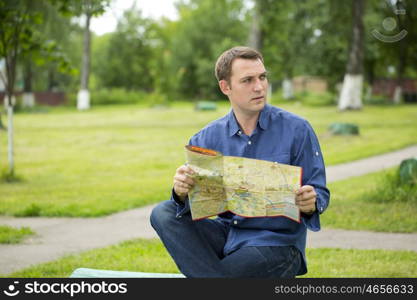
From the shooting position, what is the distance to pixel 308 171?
149 inches

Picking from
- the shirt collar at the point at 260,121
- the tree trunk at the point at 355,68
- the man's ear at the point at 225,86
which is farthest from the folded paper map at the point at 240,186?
the tree trunk at the point at 355,68

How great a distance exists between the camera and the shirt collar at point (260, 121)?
12.8ft

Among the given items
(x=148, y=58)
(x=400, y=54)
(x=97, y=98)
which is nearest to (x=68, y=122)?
(x=400, y=54)

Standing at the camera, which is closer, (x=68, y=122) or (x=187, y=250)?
(x=187, y=250)

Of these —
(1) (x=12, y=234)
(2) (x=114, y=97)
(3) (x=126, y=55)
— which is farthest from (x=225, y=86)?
(3) (x=126, y=55)

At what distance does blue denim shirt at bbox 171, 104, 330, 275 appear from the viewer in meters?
3.76

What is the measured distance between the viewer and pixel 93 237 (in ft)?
23.7

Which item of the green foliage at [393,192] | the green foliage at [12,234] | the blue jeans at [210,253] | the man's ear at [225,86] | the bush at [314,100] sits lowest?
the bush at [314,100]

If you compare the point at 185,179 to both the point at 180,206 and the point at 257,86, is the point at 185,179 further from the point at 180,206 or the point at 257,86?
the point at 257,86

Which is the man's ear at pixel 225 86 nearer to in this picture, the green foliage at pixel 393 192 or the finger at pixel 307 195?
the finger at pixel 307 195

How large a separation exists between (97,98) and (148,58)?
49.1ft

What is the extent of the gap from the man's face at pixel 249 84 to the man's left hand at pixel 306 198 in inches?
24.0

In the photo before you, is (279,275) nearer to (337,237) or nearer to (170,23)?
(337,237)

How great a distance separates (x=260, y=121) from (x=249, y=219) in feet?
1.96
